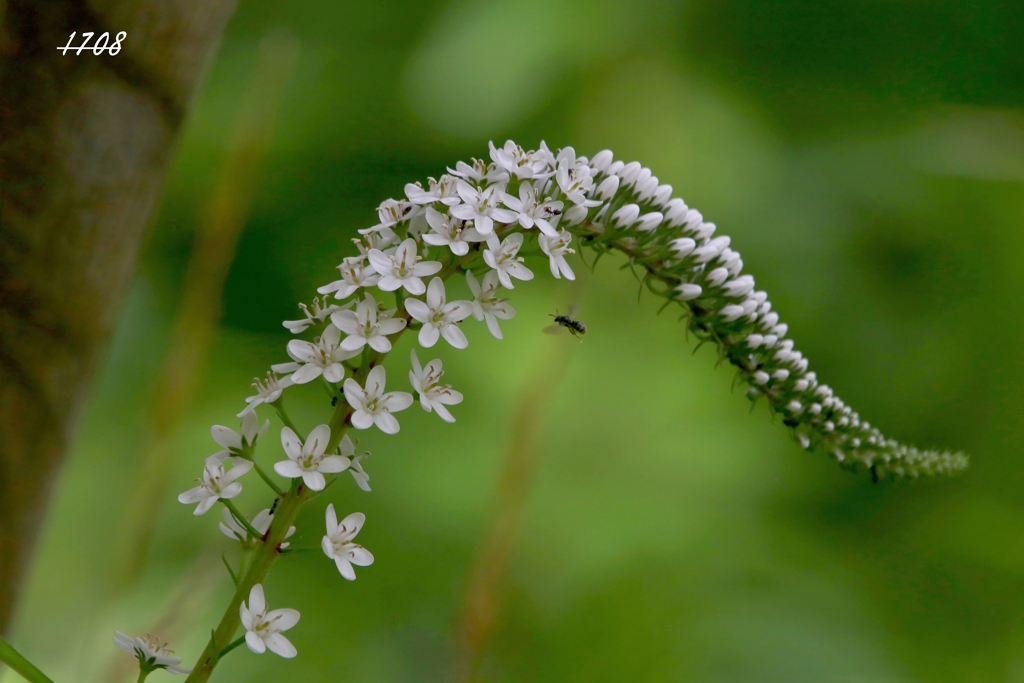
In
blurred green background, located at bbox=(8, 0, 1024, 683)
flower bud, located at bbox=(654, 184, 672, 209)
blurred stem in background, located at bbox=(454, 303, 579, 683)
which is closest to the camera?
flower bud, located at bbox=(654, 184, 672, 209)

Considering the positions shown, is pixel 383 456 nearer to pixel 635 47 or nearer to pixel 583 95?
pixel 583 95

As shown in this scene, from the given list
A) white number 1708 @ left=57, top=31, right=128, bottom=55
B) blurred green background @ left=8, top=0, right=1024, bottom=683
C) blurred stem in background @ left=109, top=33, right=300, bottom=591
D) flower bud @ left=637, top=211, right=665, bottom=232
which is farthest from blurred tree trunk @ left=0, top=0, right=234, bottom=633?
blurred green background @ left=8, top=0, right=1024, bottom=683

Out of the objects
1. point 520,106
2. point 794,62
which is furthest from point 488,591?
point 794,62

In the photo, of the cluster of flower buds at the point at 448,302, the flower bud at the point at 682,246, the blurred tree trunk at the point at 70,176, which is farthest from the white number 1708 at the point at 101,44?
the flower bud at the point at 682,246

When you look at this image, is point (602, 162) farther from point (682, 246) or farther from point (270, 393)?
point (270, 393)

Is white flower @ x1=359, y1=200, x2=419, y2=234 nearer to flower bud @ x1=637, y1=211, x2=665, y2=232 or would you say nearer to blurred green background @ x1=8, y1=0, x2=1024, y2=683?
flower bud @ x1=637, y1=211, x2=665, y2=232

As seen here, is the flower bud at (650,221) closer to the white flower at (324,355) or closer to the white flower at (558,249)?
the white flower at (558,249)
